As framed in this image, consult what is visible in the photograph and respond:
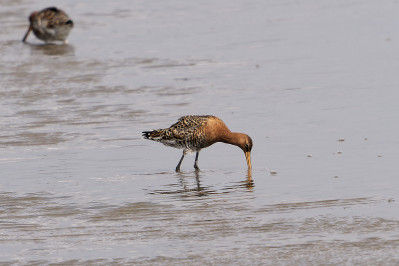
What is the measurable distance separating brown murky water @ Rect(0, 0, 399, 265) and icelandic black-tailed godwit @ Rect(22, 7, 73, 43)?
Result: 486 mm

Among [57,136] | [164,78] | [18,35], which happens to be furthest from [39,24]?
[57,136]

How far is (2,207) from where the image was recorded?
11.1 metres

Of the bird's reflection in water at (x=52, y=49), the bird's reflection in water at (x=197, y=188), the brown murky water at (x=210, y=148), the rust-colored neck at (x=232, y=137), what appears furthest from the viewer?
the bird's reflection in water at (x=52, y=49)

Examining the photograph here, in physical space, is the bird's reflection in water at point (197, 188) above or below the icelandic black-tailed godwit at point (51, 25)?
below

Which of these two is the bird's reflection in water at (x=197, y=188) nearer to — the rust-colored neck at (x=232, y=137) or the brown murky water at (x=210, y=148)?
the brown murky water at (x=210, y=148)

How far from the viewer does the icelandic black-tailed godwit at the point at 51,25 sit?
26.0 meters

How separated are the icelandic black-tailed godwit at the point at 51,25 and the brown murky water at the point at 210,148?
0.49m

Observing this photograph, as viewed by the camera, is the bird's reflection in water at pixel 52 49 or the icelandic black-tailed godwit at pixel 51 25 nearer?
the bird's reflection in water at pixel 52 49

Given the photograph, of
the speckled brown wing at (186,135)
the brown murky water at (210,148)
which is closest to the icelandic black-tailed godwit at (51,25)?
the brown murky water at (210,148)

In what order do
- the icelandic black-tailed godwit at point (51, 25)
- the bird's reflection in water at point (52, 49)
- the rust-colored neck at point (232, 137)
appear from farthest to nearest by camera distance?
the icelandic black-tailed godwit at point (51, 25), the bird's reflection in water at point (52, 49), the rust-colored neck at point (232, 137)

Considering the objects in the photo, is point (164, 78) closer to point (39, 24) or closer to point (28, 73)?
point (28, 73)

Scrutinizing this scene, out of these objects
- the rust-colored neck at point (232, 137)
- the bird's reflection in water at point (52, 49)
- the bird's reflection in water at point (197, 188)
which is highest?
the bird's reflection in water at point (52, 49)

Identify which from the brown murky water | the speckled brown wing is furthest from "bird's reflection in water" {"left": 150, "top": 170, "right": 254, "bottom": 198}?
the speckled brown wing

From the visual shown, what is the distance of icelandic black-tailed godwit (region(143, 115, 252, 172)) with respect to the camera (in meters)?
13.3
